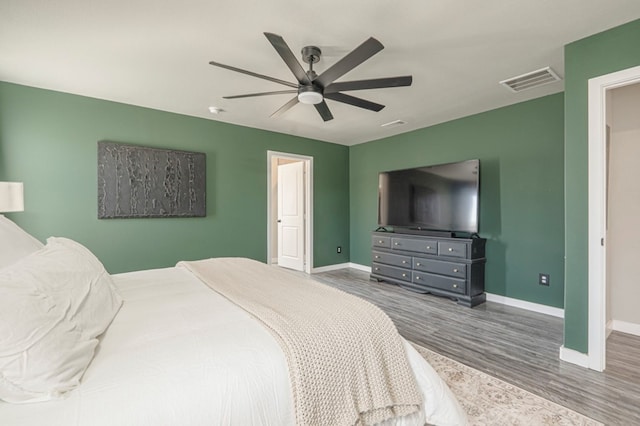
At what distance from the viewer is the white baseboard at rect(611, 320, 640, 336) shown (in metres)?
2.79

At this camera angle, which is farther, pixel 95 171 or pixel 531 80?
pixel 95 171

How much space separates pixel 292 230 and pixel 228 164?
1936 mm

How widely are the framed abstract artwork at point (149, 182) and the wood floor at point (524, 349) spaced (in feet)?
9.05

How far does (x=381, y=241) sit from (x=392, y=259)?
344mm

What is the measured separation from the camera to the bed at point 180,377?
2.61ft

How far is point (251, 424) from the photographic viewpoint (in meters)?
0.95

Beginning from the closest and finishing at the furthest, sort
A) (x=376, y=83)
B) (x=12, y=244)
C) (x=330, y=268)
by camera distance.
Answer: (x=12, y=244) → (x=376, y=83) → (x=330, y=268)

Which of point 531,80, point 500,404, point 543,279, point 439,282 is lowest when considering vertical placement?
point 500,404

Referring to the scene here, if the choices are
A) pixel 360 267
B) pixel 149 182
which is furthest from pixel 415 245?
pixel 149 182

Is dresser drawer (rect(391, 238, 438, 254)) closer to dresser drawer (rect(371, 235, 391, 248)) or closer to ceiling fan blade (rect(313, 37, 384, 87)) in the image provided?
dresser drawer (rect(371, 235, 391, 248))

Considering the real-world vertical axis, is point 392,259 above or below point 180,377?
below

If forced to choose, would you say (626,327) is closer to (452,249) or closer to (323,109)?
(452,249)

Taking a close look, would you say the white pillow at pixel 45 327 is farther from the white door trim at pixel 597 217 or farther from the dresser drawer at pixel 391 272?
the dresser drawer at pixel 391 272

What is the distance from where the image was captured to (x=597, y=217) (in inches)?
84.3
